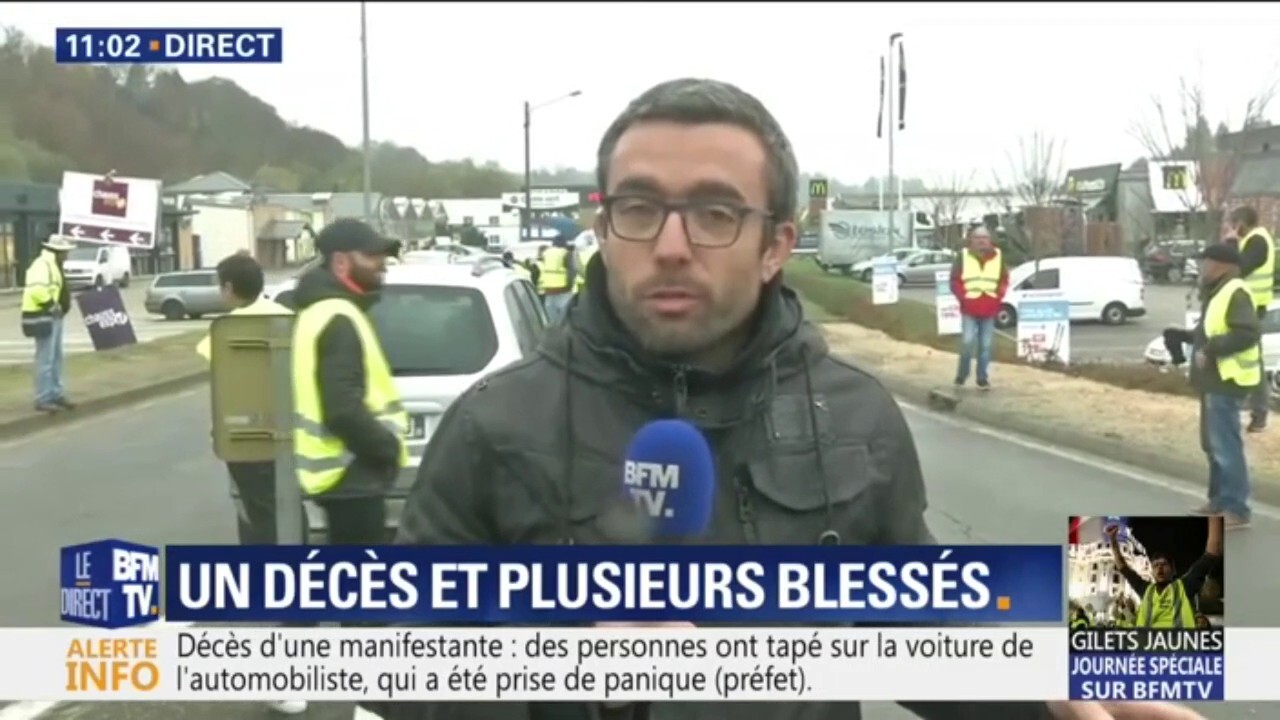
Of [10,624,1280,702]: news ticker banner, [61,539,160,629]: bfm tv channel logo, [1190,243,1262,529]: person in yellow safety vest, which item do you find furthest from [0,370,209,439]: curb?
[1190,243,1262,529]: person in yellow safety vest

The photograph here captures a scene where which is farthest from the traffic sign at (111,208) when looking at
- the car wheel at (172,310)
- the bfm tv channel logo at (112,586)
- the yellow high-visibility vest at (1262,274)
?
the yellow high-visibility vest at (1262,274)

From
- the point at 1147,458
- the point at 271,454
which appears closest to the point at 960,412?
the point at 1147,458

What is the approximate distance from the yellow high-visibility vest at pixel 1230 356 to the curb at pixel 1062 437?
453mm

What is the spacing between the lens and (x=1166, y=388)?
32.3ft

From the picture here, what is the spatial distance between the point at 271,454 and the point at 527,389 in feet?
5.26

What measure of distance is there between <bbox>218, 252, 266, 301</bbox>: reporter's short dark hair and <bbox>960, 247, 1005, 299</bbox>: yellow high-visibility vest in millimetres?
8099

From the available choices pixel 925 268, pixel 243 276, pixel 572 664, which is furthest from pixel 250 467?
pixel 925 268

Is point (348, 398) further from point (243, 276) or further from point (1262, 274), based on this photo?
point (1262, 274)

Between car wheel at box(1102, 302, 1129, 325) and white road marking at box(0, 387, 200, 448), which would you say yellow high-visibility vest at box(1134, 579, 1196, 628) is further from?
car wheel at box(1102, 302, 1129, 325)

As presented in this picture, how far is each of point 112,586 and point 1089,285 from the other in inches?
709

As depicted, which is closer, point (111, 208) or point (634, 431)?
point (634, 431)

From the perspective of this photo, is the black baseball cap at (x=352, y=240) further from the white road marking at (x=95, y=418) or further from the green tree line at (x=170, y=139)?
the white road marking at (x=95, y=418)

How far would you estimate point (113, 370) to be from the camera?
6.05 m

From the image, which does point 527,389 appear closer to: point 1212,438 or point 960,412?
point 1212,438
